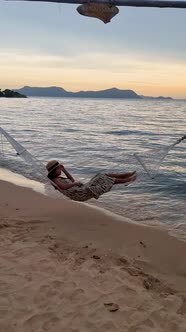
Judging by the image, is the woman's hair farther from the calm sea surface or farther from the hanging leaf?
the hanging leaf

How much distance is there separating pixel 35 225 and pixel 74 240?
0.80 meters

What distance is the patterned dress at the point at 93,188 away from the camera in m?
→ 5.57

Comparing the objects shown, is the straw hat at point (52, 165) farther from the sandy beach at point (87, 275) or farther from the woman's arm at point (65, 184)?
the sandy beach at point (87, 275)

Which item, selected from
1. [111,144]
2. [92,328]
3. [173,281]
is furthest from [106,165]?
[92,328]

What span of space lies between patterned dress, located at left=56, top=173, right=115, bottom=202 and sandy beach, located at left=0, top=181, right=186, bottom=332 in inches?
27.1

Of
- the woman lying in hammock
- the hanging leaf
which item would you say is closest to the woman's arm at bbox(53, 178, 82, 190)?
the woman lying in hammock

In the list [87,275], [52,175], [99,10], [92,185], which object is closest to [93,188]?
[92,185]

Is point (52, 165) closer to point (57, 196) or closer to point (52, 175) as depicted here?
point (52, 175)

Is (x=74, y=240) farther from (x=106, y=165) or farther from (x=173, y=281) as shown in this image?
(x=106, y=165)

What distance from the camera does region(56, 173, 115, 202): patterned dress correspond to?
219 inches

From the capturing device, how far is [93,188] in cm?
557

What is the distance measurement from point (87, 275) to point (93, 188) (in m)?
1.32

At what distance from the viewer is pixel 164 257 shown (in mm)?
5574

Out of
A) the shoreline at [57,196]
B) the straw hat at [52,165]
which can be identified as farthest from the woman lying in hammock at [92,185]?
the shoreline at [57,196]
